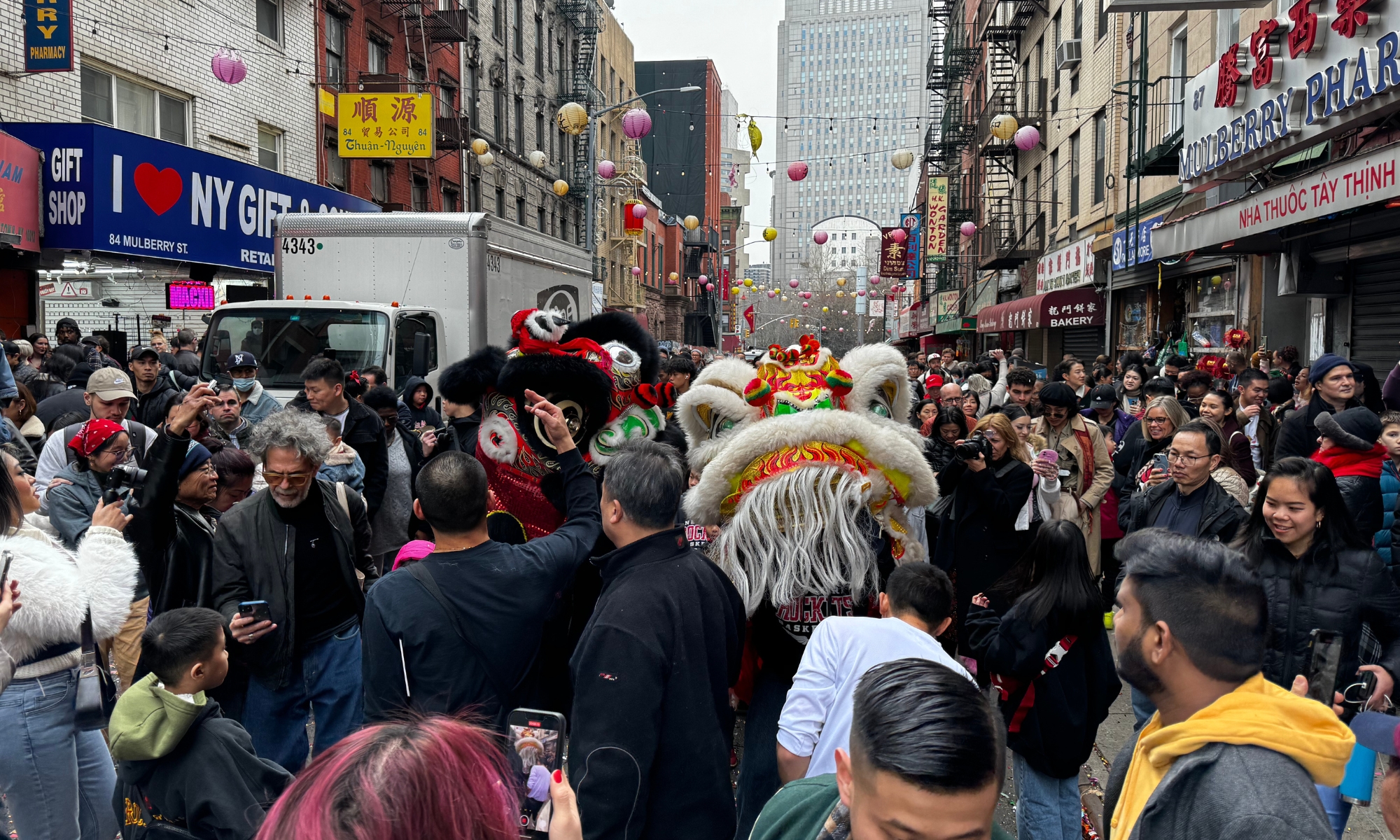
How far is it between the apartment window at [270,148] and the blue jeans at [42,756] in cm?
1678

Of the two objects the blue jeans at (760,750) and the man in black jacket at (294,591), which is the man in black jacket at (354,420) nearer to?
the man in black jacket at (294,591)

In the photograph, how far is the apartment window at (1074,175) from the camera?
75.5 feet

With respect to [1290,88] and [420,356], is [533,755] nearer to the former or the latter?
[420,356]

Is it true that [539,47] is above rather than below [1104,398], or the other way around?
above

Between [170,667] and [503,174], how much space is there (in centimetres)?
2965

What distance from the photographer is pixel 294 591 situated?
4191mm

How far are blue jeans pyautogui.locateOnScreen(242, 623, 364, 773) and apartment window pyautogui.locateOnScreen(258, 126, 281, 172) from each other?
1643cm

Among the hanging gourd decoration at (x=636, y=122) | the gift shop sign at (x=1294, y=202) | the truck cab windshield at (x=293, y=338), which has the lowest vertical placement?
the truck cab windshield at (x=293, y=338)

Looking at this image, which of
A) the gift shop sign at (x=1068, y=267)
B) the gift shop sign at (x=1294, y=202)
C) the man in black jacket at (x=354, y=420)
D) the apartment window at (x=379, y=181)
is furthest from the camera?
the apartment window at (x=379, y=181)

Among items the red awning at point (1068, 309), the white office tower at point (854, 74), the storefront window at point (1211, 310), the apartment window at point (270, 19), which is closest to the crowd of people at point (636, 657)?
the storefront window at point (1211, 310)

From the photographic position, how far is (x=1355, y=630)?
3.90m

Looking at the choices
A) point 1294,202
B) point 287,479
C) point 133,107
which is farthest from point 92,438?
point 133,107

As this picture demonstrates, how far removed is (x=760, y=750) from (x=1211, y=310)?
14831 millimetres

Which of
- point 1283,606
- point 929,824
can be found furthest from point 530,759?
point 1283,606
